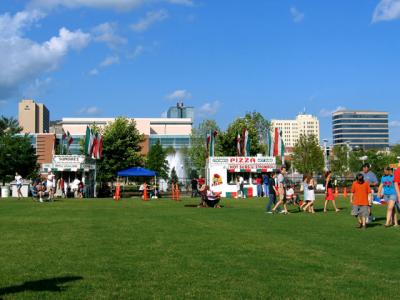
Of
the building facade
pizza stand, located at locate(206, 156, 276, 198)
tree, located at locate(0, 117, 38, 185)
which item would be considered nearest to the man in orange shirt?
pizza stand, located at locate(206, 156, 276, 198)

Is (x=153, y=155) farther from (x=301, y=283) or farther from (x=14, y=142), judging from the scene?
(x=301, y=283)

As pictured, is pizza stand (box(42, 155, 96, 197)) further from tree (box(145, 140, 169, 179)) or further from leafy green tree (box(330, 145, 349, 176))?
leafy green tree (box(330, 145, 349, 176))

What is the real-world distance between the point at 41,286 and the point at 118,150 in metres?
58.9

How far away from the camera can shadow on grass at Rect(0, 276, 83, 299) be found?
7480 millimetres

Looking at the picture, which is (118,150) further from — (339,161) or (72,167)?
(339,161)

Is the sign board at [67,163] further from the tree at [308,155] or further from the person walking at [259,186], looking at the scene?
the tree at [308,155]

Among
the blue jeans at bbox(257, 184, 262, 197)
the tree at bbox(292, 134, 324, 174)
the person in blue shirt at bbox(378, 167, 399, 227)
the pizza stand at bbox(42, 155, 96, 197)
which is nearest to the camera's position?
the person in blue shirt at bbox(378, 167, 399, 227)

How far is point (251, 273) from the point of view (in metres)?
8.87

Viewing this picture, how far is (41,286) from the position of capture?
306 inches

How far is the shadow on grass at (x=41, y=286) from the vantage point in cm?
748

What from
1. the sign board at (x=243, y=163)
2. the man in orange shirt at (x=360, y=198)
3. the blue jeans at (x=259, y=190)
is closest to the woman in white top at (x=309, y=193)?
the man in orange shirt at (x=360, y=198)

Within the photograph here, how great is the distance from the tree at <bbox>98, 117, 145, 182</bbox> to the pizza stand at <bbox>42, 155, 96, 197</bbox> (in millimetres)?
13283

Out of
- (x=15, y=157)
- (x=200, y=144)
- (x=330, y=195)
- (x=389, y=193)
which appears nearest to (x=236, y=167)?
(x=330, y=195)

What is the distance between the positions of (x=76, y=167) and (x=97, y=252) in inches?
1498
